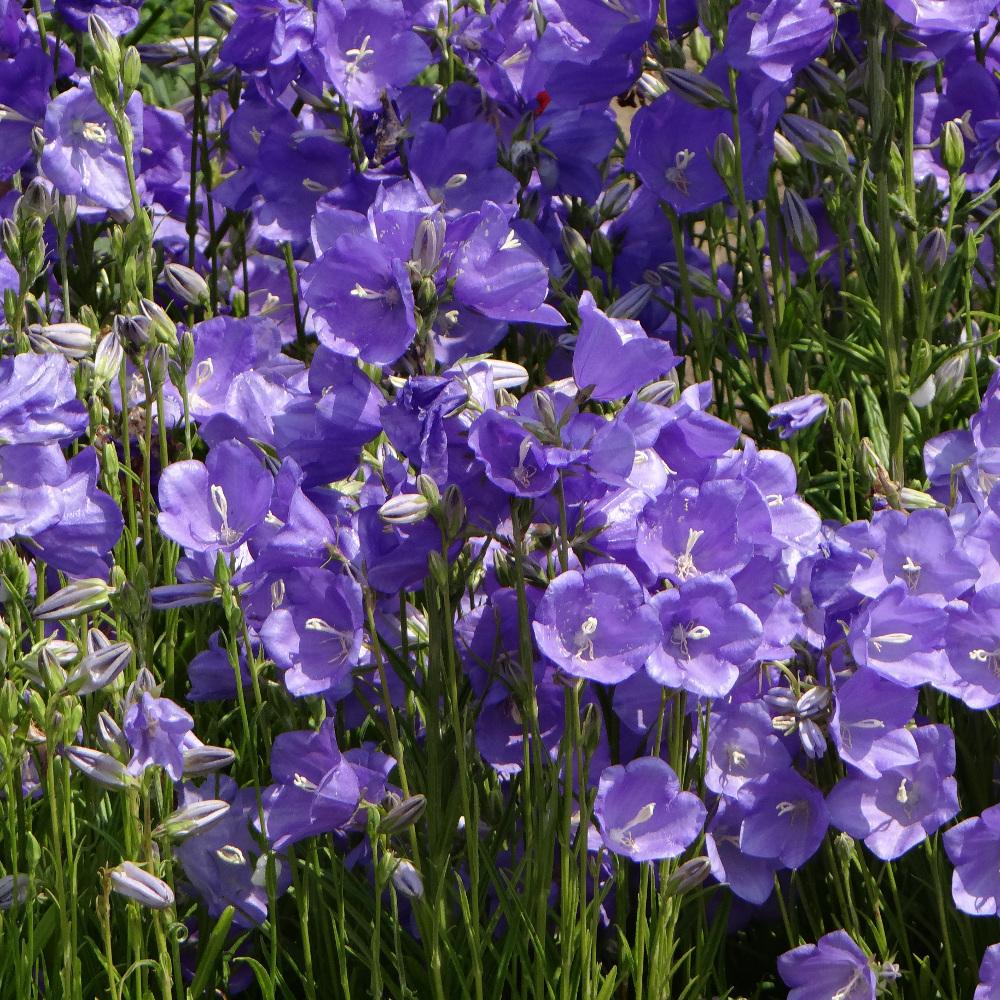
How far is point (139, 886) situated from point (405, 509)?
0.54 m

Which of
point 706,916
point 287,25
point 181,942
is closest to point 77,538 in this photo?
point 181,942

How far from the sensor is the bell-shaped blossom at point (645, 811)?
1.96 metres

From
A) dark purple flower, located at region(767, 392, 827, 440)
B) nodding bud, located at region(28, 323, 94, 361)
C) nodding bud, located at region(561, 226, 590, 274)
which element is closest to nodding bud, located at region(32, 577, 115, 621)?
nodding bud, located at region(28, 323, 94, 361)

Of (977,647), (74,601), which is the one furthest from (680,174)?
(74,601)

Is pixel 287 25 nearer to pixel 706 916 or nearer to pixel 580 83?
pixel 580 83

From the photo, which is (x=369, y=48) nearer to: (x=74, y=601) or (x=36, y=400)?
(x=36, y=400)

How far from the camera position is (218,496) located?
205cm

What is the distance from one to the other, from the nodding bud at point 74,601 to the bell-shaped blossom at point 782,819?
98 cm

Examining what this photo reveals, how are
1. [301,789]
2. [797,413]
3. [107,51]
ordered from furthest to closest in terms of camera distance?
[797,413], [107,51], [301,789]

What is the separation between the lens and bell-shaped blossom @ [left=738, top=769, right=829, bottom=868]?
217 centimetres

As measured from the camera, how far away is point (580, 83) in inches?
118

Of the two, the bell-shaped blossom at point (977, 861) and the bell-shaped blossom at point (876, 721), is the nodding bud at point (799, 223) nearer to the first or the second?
the bell-shaped blossom at point (876, 721)

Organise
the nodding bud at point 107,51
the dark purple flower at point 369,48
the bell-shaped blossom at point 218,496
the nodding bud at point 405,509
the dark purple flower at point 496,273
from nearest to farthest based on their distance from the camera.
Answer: the nodding bud at point 405,509, the dark purple flower at point 496,273, the bell-shaped blossom at point 218,496, the nodding bud at point 107,51, the dark purple flower at point 369,48

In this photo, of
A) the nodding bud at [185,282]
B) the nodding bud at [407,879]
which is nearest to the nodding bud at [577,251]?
the nodding bud at [185,282]
